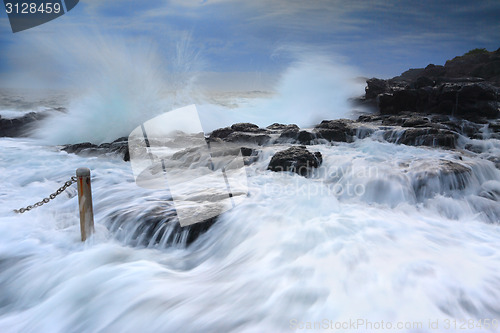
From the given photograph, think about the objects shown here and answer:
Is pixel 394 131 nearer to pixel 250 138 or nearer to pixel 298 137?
pixel 298 137

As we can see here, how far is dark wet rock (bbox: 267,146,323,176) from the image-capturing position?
795 centimetres

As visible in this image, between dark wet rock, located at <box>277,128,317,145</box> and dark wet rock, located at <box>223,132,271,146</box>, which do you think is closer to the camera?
dark wet rock, located at <box>277,128,317,145</box>

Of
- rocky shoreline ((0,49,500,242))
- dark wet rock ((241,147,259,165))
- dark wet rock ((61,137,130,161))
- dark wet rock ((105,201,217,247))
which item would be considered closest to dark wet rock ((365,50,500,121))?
rocky shoreline ((0,49,500,242))

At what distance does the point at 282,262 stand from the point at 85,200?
2.68m

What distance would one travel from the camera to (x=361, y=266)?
136 inches

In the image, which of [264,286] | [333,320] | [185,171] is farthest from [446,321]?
[185,171]

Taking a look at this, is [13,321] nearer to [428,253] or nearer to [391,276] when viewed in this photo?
[391,276]

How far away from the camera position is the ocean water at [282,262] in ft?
8.99

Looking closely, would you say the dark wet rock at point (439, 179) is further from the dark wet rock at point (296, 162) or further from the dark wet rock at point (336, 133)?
the dark wet rock at point (336, 133)

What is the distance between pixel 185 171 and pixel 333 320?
22.3 ft

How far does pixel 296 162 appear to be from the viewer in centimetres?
799

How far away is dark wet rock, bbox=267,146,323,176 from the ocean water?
1.01m

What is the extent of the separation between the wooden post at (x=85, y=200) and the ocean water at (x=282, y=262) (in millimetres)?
219

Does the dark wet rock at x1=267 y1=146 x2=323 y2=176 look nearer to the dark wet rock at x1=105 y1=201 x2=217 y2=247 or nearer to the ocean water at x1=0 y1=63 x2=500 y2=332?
the ocean water at x1=0 y1=63 x2=500 y2=332
